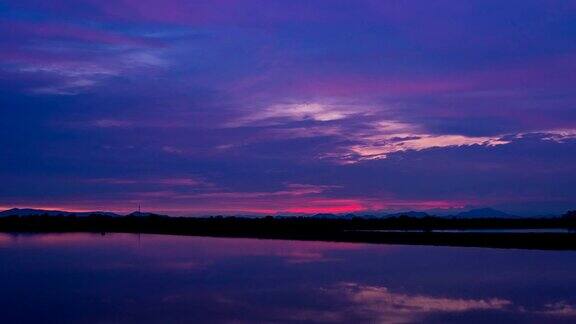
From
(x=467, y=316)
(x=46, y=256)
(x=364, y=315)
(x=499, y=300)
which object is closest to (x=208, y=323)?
(x=364, y=315)

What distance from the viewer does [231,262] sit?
2656cm

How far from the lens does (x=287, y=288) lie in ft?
60.1

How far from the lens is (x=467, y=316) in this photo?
13.8 meters

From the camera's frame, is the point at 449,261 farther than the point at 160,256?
No

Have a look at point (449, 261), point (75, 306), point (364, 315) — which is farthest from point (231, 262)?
point (364, 315)

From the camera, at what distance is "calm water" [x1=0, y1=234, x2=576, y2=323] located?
14039 millimetres

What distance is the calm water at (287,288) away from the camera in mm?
14039

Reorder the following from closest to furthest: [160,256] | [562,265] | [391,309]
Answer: [391,309], [562,265], [160,256]

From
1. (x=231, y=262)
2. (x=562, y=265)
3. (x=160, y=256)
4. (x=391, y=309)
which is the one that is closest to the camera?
(x=391, y=309)

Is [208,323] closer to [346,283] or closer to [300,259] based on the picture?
[346,283]

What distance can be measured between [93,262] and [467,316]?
16714mm

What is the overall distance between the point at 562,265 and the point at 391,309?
1262 cm

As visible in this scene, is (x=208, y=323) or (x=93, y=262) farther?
(x=93, y=262)

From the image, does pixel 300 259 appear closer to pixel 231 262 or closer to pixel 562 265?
pixel 231 262
